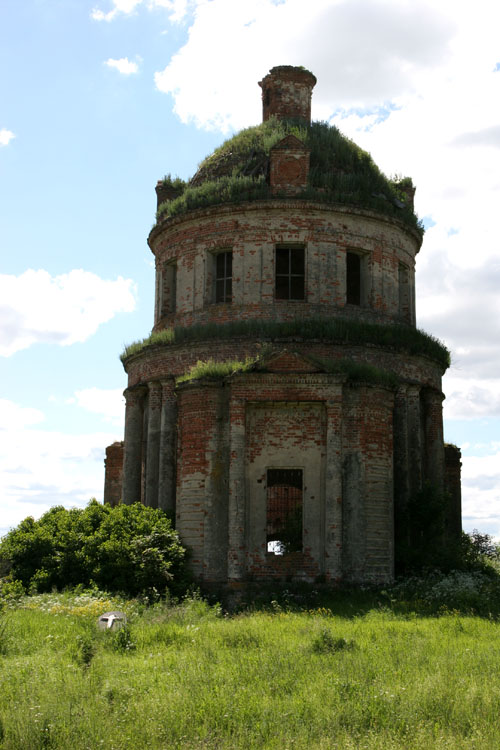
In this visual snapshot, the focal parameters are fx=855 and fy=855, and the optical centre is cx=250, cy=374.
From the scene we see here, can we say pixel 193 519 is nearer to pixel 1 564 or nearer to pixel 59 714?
pixel 1 564

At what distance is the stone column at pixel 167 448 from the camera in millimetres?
21344

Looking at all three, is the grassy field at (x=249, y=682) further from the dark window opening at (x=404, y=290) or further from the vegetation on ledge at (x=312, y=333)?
the dark window opening at (x=404, y=290)

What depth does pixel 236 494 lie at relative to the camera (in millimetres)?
18406

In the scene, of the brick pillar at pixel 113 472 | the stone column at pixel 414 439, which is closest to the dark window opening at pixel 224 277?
the stone column at pixel 414 439

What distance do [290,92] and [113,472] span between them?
43.7 feet

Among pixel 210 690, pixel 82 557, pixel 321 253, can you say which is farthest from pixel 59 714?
pixel 321 253

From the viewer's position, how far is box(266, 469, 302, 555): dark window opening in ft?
62.7

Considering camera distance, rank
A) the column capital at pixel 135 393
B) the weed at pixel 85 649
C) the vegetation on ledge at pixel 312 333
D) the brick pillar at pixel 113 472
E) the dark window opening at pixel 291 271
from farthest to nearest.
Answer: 1. the brick pillar at pixel 113 472
2. the column capital at pixel 135 393
3. the dark window opening at pixel 291 271
4. the vegetation on ledge at pixel 312 333
5. the weed at pixel 85 649

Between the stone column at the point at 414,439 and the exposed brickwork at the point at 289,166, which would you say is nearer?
the stone column at the point at 414,439

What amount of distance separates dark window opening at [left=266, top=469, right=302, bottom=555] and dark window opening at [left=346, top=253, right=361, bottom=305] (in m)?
6.15

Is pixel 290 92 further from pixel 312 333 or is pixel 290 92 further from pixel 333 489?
pixel 333 489

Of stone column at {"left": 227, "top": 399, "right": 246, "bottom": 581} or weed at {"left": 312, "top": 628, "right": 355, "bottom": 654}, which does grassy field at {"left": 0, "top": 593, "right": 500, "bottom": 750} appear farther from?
stone column at {"left": 227, "top": 399, "right": 246, "bottom": 581}

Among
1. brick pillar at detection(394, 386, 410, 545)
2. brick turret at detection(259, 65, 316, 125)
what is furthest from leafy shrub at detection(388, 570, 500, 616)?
brick turret at detection(259, 65, 316, 125)

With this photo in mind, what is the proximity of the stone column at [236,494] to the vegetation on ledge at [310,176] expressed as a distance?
6639mm
